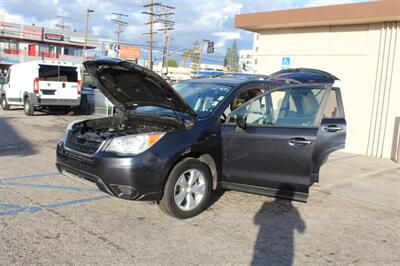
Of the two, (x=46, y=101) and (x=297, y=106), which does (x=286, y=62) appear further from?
(x=46, y=101)

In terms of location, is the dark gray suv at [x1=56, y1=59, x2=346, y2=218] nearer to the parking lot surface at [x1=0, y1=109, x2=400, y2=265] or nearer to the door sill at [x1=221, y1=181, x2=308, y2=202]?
the door sill at [x1=221, y1=181, x2=308, y2=202]

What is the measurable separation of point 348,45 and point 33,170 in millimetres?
8988

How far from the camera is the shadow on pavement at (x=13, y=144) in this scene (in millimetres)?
8602

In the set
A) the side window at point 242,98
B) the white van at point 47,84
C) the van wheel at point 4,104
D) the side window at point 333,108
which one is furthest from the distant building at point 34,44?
the side window at point 333,108

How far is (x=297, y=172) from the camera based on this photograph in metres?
5.14

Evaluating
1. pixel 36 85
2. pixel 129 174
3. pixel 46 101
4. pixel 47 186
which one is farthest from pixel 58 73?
pixel 129 174

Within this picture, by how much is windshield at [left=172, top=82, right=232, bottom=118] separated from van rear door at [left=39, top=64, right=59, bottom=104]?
10652mm

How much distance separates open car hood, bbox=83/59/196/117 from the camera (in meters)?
5.00

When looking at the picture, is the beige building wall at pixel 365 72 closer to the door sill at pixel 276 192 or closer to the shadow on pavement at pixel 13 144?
the door sill at pixel 276 192

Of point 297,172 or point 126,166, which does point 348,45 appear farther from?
point 126,166

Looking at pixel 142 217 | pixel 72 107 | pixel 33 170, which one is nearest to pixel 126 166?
pixel 142 217

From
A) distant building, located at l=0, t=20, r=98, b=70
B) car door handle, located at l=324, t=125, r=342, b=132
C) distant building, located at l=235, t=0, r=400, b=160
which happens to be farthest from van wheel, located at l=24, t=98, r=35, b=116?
distant building, located at l=0, t=20, r=98, b=70

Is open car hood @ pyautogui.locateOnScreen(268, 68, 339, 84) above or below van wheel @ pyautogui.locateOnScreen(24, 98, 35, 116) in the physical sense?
Result: above

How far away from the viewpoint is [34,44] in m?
67.9
